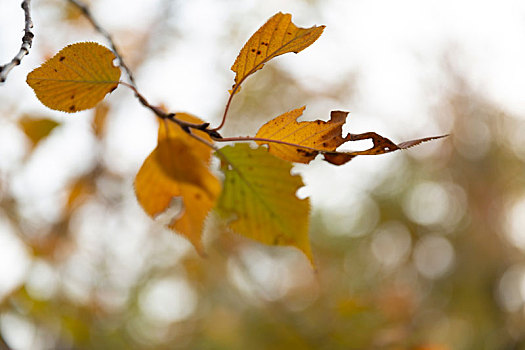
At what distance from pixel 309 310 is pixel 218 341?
57cm

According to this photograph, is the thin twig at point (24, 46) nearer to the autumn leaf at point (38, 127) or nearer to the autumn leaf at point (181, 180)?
the autumn leaf at point (181, 180)

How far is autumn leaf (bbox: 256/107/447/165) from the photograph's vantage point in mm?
292

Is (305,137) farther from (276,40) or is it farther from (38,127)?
(38,127)

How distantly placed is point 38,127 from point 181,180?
1.54 ft

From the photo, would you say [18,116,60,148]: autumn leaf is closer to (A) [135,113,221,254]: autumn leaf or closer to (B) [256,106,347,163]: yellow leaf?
(A) [135,113,221,254]: autumn leaf

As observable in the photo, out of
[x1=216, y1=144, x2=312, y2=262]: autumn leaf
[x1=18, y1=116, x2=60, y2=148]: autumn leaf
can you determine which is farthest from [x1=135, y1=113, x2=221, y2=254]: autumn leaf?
[x1=18, y1=116, x2=60, y2=148]: autumn leaf

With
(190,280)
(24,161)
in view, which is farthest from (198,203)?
(190,280)

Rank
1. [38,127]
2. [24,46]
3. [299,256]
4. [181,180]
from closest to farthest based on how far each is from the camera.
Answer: [24,46]
[181,180]
[38,127]
[299,256]

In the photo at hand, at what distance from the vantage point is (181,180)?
1.24 feet

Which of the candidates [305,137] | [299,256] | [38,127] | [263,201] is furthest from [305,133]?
[299,256]

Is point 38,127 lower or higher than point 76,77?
higher

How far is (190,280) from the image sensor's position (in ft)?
9.14

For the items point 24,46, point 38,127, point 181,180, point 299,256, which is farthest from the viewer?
point 299,256

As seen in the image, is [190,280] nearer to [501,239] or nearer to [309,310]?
[309,310]
